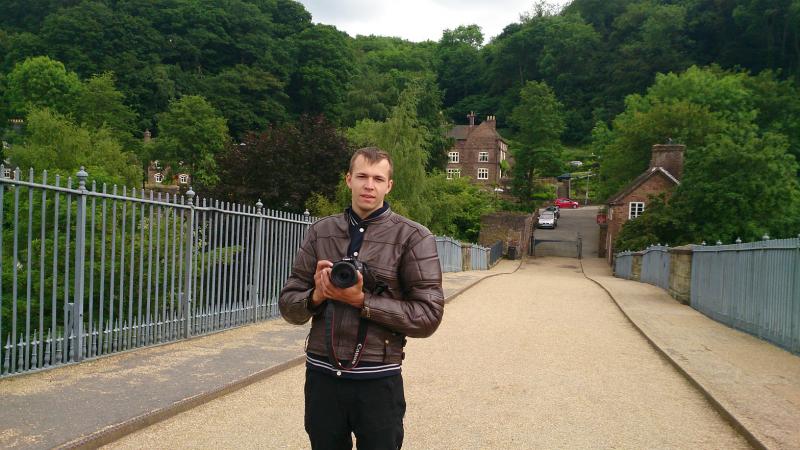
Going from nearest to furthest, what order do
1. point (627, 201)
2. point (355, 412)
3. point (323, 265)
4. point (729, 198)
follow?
1. point (323, 265)
2. point (355, 412)
3. point (729, 198)
4. point (627, 201)

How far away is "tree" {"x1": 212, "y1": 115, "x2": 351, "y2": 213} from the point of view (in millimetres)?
27531

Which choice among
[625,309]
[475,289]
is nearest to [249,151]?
[475,289]

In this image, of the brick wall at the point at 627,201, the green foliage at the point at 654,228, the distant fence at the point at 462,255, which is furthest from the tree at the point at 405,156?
the brick wall at the point at 627,201

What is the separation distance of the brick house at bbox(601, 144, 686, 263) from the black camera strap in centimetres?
5189

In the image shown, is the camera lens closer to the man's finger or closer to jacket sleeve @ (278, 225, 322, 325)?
the man's finger

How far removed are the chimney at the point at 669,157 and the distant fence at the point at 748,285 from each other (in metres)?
35.5

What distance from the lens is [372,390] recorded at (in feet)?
10.0

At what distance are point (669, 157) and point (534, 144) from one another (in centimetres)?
2701

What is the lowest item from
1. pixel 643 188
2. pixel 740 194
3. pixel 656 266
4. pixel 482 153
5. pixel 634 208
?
pixel 656 266

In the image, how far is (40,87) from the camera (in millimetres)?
66125

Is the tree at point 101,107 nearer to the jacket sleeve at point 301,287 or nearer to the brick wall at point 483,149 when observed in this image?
the brick wall at point 483,149

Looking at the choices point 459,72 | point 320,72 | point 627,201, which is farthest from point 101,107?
point 459,72

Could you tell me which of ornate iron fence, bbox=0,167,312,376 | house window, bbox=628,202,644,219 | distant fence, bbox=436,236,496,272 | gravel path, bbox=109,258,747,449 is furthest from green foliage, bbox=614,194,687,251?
ornate iron fence, bbox=0,167,312,376

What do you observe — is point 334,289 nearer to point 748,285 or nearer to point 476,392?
point 476,392
